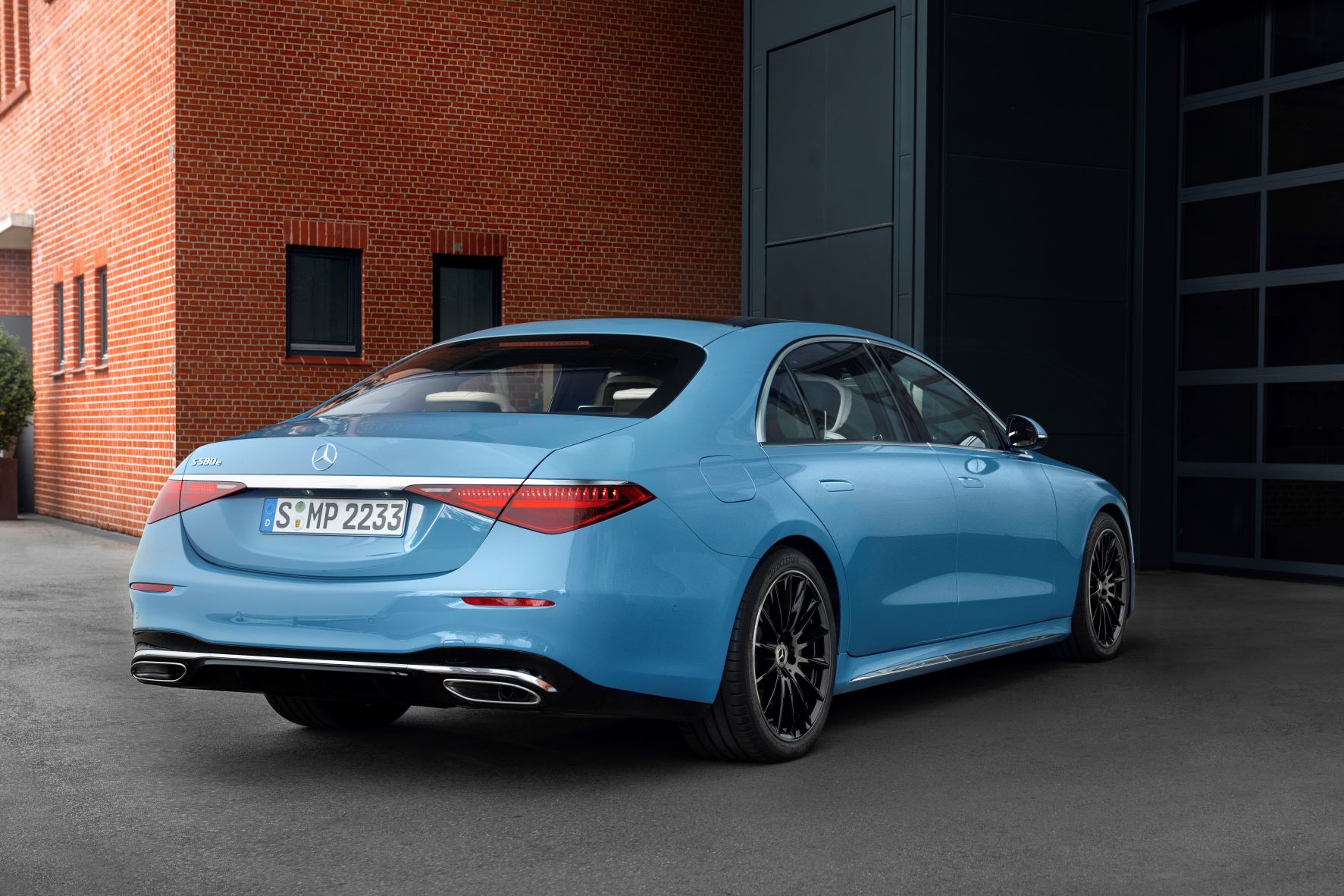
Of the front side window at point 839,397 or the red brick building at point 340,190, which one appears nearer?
the front side window at point 839,397

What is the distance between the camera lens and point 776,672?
548 centimetres

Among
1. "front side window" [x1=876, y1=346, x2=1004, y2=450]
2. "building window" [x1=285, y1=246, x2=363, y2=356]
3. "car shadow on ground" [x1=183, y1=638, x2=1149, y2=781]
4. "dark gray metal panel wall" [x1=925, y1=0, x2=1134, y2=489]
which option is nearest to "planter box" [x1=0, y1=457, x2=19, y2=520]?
"building window" [x1=285, y1=246, x2=363, y2=356]

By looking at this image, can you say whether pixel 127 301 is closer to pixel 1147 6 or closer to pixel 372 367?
pixel 372 367

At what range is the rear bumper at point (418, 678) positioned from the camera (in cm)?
473

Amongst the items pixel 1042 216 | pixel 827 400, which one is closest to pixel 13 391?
pixel 1042 216

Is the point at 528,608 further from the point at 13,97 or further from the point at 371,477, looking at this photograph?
the point at 13,97

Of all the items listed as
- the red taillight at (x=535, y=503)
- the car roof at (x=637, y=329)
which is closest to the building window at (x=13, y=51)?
the car roof at (x=637, y=329)

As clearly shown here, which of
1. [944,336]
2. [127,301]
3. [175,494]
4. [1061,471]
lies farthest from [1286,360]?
[127,301]

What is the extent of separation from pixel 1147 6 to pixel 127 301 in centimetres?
1110

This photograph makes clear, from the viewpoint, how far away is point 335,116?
17.2 metres

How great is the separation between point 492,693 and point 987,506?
2.79m

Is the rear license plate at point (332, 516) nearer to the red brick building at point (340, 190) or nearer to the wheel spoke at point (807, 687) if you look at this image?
the wheel spoke at point (807, 687)

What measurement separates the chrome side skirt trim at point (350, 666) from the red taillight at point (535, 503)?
431mm

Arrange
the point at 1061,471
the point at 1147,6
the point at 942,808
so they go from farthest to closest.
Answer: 1. the point at 1147,6
2. the point at 1061,471
3. the point at 942,808
